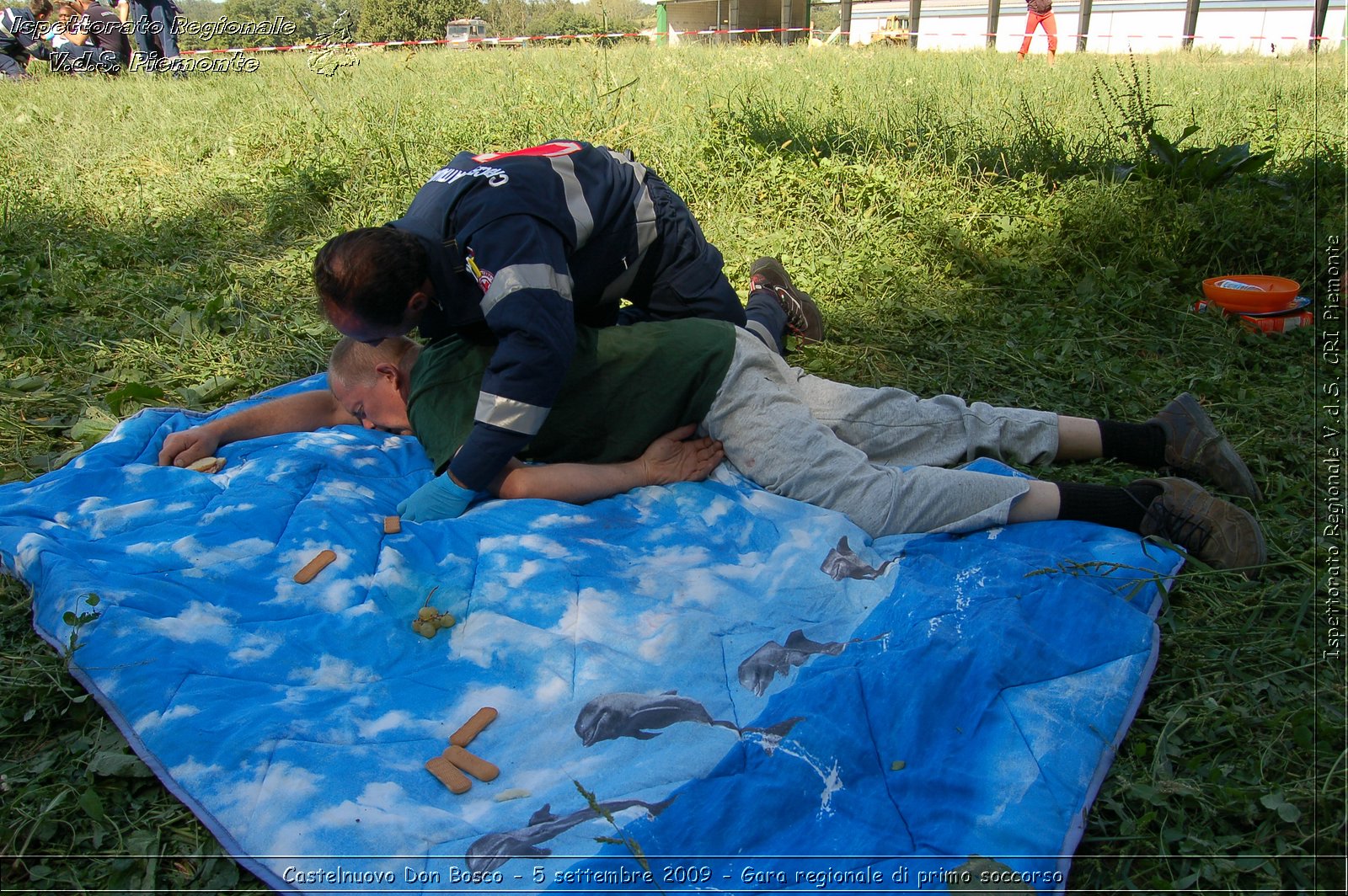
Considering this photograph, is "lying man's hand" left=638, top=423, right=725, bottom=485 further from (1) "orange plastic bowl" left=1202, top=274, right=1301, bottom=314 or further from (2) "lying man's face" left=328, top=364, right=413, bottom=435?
(1) "orange plastic bowl" left=1202, top=274, right=1301, bottom=314

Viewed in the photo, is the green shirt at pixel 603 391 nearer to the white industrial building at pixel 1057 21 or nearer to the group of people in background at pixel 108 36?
the group of people in background at pixel 108 36

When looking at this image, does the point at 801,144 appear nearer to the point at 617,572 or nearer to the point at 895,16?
the point at 617,572

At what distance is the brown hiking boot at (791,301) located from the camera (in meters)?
4.28

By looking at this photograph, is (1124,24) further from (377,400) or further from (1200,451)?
(377,400)

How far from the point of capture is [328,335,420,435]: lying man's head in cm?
316

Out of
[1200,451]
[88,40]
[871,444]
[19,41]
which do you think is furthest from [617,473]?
[19,41]

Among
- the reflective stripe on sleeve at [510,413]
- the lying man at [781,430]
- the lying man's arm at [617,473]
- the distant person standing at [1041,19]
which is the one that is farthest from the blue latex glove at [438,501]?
the distant person standing at [1041,19]

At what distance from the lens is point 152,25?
12.3 metres

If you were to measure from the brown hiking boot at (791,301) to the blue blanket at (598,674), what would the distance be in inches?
60.3

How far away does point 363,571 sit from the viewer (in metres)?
2.61

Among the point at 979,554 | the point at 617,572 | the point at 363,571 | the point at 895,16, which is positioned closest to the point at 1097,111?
the point at 979,554

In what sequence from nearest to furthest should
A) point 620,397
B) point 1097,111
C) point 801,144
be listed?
point 620,397 < point 801,144 < point 1097,111

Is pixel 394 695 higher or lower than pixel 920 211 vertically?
lower

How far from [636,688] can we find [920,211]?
396 cm
